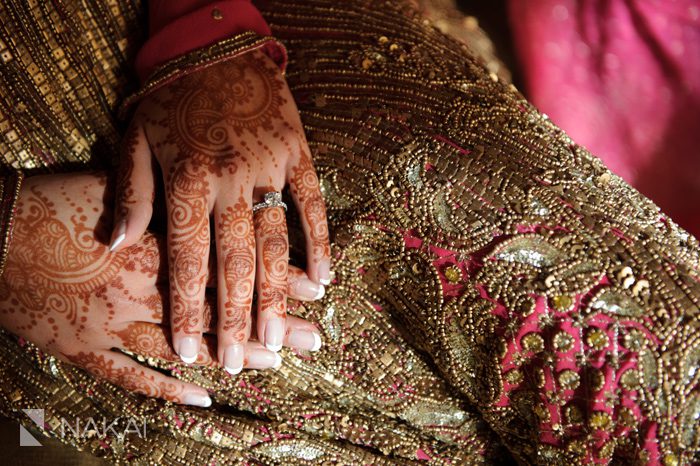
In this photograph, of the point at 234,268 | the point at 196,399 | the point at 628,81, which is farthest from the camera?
the point at 628,81

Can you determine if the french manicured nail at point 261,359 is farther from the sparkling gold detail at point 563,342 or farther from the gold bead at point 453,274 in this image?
the sparkling gold detail at point 563,342

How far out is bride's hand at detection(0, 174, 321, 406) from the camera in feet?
2.58

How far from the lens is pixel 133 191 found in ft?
2.61

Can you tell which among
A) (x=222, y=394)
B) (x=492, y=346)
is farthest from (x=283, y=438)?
(x=492, y=346)

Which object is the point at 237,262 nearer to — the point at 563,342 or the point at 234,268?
the point at 234,268

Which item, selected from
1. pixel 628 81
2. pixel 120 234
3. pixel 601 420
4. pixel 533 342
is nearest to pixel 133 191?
pixel 120 234

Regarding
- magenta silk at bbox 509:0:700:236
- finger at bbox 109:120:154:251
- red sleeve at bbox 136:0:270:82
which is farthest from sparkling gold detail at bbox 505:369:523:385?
magenta silk at bbox 509:0:700:236

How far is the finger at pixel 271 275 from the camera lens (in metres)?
0.80

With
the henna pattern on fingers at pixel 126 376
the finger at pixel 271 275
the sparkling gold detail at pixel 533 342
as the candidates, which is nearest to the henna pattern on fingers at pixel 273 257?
the finger at pixel 271 275

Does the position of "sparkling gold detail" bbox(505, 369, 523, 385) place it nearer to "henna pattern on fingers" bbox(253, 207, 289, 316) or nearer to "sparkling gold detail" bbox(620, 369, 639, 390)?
"sparkling gold detail" bbox(620, 369, 639, 390)

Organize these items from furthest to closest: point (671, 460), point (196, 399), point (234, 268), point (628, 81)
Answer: point (628, 81)
point (196, 399)
point (234, 268)
point (671, 460)

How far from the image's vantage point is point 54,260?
79cm

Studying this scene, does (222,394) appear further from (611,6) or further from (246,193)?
(611,6)

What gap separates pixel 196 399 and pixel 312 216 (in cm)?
33
